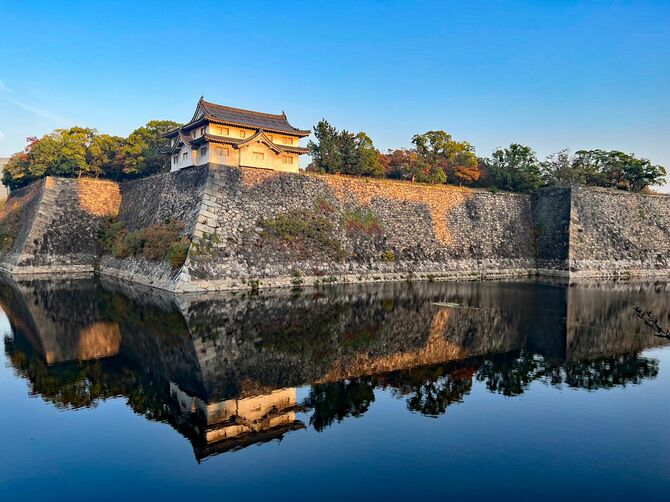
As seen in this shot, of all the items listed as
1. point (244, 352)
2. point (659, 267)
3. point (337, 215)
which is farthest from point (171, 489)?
point (659, 267)

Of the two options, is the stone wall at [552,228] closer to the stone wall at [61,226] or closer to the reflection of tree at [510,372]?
the reflection of tree at [510,372]

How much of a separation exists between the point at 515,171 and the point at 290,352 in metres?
35.2

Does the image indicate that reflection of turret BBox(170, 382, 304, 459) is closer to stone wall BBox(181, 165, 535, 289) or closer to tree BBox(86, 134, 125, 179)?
stone wall BBox(181, 165, 535, 289)

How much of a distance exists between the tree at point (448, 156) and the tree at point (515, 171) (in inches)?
64.2

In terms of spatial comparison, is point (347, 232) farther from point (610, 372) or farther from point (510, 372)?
point (610, 372)

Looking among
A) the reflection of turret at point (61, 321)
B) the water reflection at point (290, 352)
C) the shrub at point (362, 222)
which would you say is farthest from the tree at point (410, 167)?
the reflection of turret at point (61, 321)

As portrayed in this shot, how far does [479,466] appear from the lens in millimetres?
7039

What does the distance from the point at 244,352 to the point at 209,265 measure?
1150 centimetres

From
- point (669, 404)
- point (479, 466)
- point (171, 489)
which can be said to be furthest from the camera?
point (669, 404)

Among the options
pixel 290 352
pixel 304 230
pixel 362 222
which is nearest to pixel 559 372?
pixel 290 352

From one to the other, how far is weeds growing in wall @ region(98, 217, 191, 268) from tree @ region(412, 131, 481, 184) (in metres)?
24.1

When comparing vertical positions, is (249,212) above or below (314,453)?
above

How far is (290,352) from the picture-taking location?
12625mm

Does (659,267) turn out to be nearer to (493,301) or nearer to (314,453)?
(493,301)
